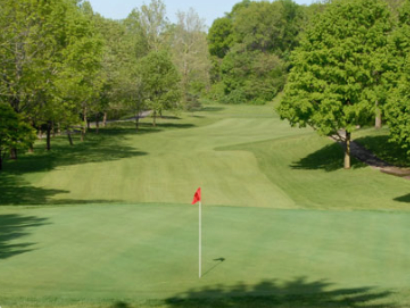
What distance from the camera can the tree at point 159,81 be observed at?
83750mm

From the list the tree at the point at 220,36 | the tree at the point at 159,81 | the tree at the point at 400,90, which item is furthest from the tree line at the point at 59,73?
the tree at the point at 220,36

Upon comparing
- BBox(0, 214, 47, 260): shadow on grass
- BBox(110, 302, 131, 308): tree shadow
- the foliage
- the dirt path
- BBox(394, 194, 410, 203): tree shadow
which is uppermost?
the foliage

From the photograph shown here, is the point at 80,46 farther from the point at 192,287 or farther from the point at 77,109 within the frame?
the point at 192,287

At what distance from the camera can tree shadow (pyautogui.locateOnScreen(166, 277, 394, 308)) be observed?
34.2ft

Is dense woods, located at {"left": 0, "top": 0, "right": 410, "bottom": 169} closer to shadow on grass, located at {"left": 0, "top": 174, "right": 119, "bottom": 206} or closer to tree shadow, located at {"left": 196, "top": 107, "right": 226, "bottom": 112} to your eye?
shadow on grass, located at {"left": 0, "top": 174, "right": 119, "bottom": 206}

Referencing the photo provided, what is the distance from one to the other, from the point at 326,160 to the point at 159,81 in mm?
38901

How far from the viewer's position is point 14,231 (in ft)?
54.2

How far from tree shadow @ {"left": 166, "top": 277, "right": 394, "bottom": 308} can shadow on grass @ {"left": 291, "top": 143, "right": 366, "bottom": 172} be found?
1440 inches

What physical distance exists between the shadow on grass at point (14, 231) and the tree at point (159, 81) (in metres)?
64.1

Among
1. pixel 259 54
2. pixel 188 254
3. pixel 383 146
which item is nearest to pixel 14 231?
pixel 188 254

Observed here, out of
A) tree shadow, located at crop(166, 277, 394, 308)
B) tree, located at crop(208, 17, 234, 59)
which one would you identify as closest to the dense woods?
tree shadow, located at crop(166, 277, 394, 308)

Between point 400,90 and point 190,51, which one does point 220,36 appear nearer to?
point 190,51

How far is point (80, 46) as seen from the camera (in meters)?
46.7

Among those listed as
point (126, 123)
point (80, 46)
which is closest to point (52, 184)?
point (80, 46)
